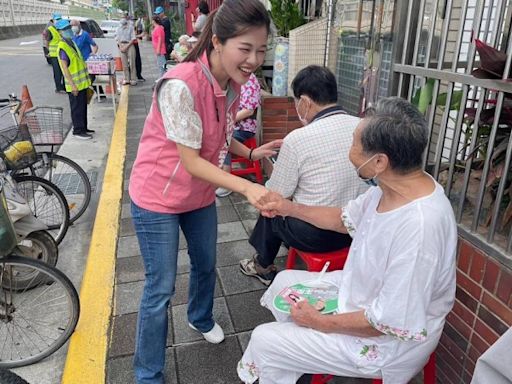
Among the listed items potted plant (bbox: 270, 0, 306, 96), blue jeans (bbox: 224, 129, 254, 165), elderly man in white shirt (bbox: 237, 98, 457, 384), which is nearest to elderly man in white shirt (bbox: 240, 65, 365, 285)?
elderly man in white shirt (bbox: 237, 98, 457, 384)

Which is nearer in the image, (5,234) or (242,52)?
(242,52)

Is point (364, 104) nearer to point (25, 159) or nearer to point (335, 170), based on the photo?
point (335, 170)

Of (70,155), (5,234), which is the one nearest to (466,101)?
(5,234)

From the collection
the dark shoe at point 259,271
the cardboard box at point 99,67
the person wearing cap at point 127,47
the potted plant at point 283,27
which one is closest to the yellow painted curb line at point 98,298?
the dark shoe at point 259,271

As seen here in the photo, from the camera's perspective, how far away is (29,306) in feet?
9.23

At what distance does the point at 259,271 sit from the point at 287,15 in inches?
123

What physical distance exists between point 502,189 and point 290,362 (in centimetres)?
111

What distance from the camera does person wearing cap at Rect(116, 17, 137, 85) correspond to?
1122 centimetres

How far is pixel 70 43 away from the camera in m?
6.06

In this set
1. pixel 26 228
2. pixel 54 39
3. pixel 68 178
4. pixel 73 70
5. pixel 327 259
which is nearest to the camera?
pixel 327 259

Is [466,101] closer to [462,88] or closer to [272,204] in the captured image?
[462,88]

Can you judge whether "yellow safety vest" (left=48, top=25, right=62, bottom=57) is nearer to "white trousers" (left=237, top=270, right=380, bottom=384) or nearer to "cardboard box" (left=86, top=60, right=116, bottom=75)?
"cardboard box" (left=86, top=60, right=116, bottom=75)

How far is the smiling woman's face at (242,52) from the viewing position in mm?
1644

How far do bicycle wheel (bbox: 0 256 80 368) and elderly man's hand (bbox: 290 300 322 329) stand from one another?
1.37 metres
